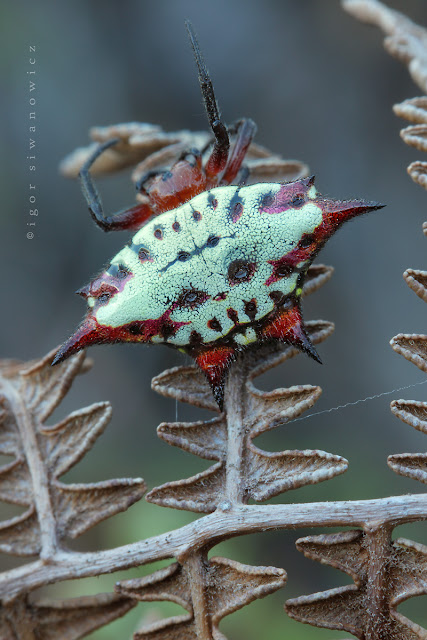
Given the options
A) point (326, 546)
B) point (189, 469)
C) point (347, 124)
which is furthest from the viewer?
point (347, 124)

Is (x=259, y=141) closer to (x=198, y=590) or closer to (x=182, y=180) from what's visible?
(x=182, y=180)

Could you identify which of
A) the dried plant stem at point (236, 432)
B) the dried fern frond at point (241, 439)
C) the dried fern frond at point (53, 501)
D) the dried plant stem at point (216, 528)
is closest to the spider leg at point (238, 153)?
the dried fern frond at point (241, 439)

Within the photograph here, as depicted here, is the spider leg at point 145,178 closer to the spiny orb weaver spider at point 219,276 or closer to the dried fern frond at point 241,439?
the spiny orb weaver spider at point 219,276

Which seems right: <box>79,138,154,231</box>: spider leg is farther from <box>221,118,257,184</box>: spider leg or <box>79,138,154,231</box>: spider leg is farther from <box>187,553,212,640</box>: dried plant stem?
<box>187,553,212,640</box>: dried plant stem

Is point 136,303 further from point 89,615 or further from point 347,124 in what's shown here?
point 347,124

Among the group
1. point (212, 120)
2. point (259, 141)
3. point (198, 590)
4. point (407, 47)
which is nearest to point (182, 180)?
point (212, 120)

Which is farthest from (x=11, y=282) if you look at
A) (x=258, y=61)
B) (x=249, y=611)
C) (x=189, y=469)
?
(x=249, y=611)

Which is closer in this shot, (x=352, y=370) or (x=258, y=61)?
(x=352, y=370)
